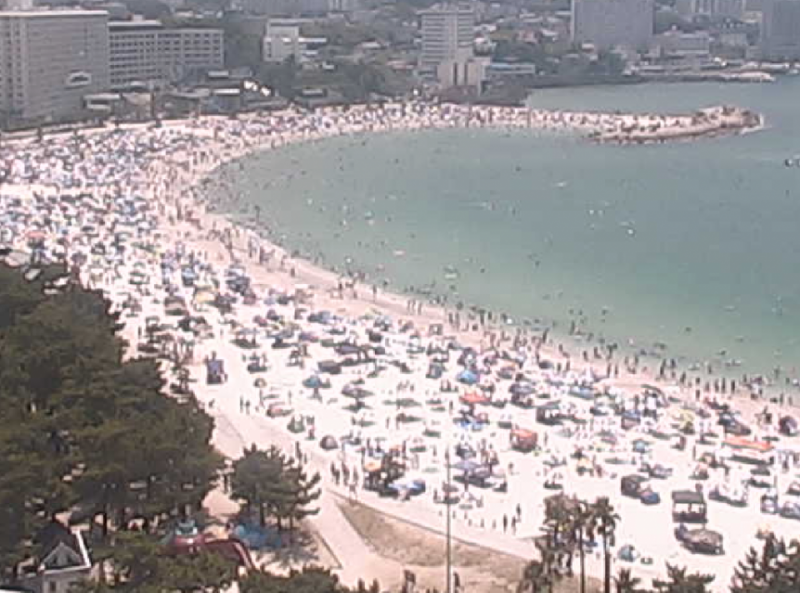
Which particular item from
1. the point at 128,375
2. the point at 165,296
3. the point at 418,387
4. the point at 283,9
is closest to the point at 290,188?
the point at 165,296

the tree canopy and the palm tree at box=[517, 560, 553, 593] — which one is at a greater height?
the tree canopy

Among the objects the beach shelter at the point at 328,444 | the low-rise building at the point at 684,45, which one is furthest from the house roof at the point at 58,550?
the low-rise building at the point at 684,45

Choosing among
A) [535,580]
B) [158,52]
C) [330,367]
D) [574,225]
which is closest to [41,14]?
[158,52]

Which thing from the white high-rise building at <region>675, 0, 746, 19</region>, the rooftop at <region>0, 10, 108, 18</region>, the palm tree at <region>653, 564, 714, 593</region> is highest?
the white high-rise building at <region>675, 0, 746, 19</region>

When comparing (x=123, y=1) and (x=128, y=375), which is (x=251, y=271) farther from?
(x=123, y=1)

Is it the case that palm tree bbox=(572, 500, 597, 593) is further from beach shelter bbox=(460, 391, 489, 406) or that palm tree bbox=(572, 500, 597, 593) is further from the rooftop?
the rooftop

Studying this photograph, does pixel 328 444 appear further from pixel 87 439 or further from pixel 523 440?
pixel 87 439

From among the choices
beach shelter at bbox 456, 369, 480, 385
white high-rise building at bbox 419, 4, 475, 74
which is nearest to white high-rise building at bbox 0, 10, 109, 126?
white high-rise building at bbox 419, 4, 475, 74
